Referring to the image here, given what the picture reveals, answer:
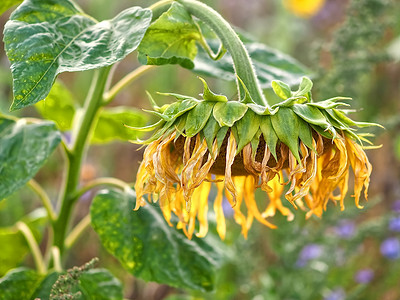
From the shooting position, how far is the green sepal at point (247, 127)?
422mm

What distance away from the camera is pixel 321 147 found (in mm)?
449

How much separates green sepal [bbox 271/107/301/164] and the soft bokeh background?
0.07 metres

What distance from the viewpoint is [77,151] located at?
0.61 metres

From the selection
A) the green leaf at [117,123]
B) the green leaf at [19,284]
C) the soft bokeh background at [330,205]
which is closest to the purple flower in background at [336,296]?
the soft bokeh background at [330,205]

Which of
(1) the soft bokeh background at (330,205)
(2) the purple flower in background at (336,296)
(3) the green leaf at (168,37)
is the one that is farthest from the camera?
(2) the purple flower in background at (336,296)

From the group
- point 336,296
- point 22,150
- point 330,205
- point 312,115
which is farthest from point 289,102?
point 336,296

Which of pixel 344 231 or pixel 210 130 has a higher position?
pixel 210 130

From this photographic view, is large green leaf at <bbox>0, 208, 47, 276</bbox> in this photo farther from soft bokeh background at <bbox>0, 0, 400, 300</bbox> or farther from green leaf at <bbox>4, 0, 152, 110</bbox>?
green leaf at <bbox>4, 0, 152, 110</bbox>

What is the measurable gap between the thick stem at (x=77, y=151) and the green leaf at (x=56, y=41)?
0.08m

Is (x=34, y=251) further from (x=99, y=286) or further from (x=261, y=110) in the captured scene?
(x=261, y=110)

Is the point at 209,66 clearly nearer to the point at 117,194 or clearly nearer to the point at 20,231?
the point at 117,194

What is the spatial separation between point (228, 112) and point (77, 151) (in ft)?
0.80

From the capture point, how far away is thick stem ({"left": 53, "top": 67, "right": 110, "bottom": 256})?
0.57 m

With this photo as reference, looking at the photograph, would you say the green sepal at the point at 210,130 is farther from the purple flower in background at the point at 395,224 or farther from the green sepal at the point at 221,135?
the purple flower in background at the point at 395,224
